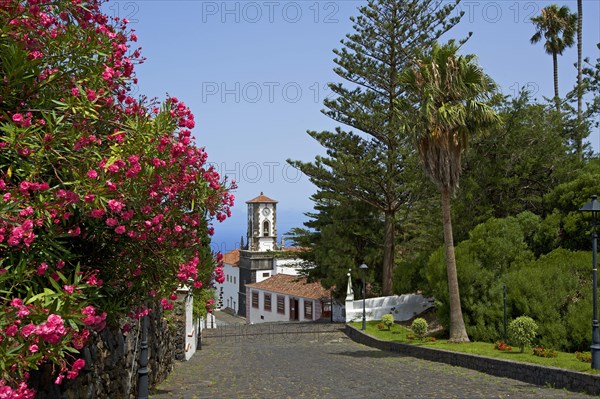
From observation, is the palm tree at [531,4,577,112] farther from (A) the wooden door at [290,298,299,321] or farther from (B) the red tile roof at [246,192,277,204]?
(B) the red tile roof at [246,192,277,204]

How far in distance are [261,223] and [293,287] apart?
17375 millimetres

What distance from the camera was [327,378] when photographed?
1331cm

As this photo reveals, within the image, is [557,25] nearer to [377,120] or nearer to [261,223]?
[377,120]

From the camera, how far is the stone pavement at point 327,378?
11.1 metres

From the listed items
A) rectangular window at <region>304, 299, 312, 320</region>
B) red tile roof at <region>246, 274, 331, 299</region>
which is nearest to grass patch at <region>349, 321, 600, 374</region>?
red tile roof at <region>246, 274, 331, 299</region>

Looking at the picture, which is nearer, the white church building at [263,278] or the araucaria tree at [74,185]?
the araucaria tree at [74,185]

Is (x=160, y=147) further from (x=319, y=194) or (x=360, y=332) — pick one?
(x=319, y=194)

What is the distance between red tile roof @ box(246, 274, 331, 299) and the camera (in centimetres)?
5028

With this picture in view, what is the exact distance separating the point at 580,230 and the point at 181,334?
507 inches

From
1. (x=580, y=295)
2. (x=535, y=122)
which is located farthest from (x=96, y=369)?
(x=535, y=122)

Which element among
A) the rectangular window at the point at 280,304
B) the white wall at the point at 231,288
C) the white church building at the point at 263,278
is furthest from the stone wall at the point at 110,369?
the white wall at the point at 231,288

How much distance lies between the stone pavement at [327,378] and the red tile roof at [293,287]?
26.1 metres

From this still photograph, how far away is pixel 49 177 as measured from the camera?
509cm

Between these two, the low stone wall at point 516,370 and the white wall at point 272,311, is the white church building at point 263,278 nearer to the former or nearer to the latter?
the white wall at point 272,311
